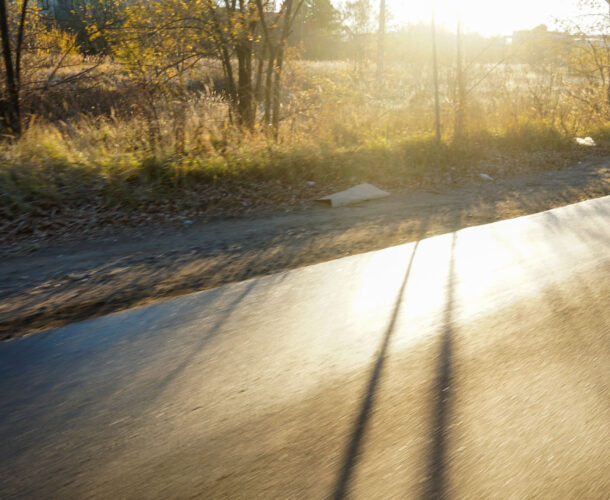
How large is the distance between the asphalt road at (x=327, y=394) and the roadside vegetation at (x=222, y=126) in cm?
389

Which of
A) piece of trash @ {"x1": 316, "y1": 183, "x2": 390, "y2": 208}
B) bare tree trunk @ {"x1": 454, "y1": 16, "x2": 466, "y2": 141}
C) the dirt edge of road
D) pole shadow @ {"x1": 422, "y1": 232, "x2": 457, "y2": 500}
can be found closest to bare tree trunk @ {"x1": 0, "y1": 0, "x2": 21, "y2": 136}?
the dirt edge of road

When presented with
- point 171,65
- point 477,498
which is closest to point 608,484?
point 477,498

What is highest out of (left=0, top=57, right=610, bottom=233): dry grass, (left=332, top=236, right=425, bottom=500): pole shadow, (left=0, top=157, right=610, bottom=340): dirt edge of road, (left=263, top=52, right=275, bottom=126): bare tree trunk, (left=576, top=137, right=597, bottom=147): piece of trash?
(left=263, top=52, right=275, bottom=126): bare tree trunk

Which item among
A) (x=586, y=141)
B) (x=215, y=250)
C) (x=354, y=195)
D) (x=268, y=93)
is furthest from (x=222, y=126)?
(x=586, y=141)

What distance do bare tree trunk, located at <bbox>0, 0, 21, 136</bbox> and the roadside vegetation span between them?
3cm

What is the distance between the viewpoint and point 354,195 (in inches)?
334

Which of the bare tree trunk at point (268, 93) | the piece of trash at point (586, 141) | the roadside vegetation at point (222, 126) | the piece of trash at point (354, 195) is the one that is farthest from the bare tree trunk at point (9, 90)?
the piece of trash at point (586, 141)

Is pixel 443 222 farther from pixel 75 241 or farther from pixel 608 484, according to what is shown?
pixel 608 484

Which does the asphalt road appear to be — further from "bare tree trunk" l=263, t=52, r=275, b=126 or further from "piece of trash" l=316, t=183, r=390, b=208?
"bare tree trunk" l=263, t=52, r=275, b=126

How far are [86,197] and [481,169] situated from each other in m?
7.40

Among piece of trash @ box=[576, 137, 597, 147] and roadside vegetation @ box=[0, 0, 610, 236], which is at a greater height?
roadside vegetation @ box=[0, 0, 610, 236]

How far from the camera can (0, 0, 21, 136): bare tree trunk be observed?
10.2 meters

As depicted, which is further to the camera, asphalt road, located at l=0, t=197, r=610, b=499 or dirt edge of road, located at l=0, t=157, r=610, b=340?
dirt edge of road, located at l=0, t=157, r=610, b=340

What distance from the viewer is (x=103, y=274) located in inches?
203
